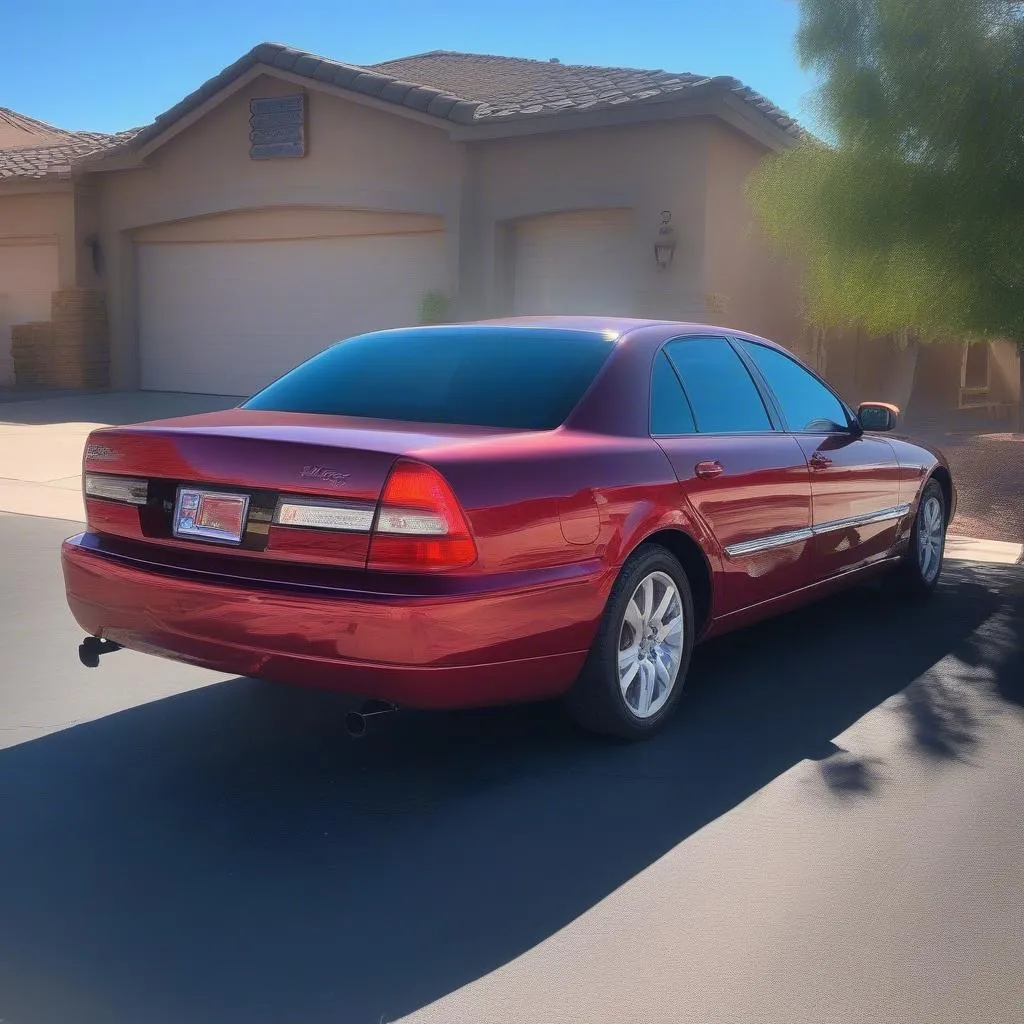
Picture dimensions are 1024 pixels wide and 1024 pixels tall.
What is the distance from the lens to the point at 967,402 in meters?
22.9

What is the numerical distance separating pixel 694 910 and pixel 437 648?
103 cm

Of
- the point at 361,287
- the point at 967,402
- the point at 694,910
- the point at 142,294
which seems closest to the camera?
the point at 694,910

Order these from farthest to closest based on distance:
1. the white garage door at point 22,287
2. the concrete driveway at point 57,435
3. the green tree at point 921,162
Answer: the white garage door at point 22,287 → the concrete driveway at point 57,435 → the green tree at point 921,162

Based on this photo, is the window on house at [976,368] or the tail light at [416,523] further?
the window on house at [976,368]

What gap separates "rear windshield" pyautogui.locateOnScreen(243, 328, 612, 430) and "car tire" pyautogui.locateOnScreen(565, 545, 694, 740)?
2.04 ft

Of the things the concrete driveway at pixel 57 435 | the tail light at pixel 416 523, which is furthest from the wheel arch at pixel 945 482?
the concrete driveway at pixel 57 435

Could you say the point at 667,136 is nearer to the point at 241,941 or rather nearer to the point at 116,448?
the point at 116,448

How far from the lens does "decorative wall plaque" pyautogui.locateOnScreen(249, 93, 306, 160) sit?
17.9 meters

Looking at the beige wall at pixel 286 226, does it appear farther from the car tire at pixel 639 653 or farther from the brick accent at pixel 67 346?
the car tire at pixel 639 653

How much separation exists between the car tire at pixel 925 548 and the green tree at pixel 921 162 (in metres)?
3.08

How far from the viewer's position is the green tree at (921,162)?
31.6ft

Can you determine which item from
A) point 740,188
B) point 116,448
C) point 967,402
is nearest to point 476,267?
point 740,188

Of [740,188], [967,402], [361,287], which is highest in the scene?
[740,188]

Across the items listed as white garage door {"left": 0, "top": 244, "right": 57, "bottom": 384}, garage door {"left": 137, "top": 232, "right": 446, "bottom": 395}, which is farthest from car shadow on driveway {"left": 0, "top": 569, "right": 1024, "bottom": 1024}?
white garage door {"left": 0, "top": 244, "right": 57, "bottom": 384}
